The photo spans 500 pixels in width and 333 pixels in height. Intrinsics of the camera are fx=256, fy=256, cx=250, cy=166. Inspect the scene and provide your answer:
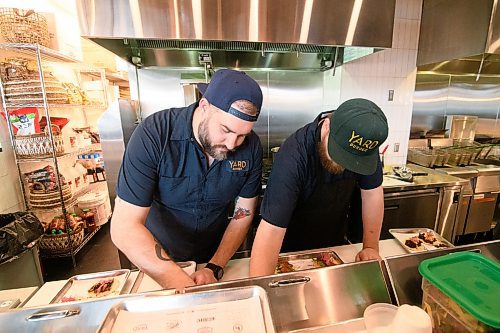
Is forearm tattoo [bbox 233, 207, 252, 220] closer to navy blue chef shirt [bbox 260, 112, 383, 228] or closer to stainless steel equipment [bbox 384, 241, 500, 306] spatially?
navy blue chef shirt [bbox 260, 112, 383, 228]

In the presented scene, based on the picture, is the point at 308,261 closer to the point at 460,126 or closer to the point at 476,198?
the point at 476,198

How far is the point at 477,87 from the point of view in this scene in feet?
10.1

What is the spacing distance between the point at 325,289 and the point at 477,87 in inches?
144

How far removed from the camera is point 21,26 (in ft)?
6.98

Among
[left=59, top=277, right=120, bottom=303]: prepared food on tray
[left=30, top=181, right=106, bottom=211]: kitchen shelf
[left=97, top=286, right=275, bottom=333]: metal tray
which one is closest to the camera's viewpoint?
[left=97, top=286, right=275, bottom=333]: metal tray

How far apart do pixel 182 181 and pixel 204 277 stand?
425 mm

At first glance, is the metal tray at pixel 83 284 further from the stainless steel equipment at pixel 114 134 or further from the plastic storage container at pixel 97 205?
the plastic storage container at pixel 97 205

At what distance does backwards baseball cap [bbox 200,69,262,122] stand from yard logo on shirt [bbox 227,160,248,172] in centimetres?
26

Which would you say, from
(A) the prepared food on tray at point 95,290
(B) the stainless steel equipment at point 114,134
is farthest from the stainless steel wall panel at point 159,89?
(A) the prepared food on tray at point 95,290

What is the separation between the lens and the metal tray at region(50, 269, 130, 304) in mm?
875

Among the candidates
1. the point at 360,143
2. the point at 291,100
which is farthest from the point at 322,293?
the point at 291,100

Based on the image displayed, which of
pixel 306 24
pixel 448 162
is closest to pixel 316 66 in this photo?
pixel 306 24

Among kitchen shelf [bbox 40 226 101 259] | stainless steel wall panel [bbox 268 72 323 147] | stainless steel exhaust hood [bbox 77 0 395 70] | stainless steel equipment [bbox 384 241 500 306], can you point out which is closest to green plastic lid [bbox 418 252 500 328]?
stainless steel equipment [bbox 384 241 500 306]

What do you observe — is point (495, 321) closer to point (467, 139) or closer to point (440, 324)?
point (440, 324)
